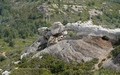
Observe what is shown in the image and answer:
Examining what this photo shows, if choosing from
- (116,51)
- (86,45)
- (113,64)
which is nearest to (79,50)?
(86,45)

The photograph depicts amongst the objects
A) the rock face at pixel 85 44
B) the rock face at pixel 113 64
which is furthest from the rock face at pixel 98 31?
the rock face at pixel 113 64

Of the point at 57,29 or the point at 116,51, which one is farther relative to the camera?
the point at 57,29

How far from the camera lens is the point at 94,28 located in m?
64.8

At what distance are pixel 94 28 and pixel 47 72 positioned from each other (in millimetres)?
14553

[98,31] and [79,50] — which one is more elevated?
[98,31]

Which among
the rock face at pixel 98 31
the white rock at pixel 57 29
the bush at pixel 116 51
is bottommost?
the white rock at pixel 57 29

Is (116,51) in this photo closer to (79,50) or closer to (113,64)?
(113,64)

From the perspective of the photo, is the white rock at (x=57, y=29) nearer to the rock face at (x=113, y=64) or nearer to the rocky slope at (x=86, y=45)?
the rocky slope at (x=86, y=45)

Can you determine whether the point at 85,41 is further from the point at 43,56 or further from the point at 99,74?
the point at 99,74

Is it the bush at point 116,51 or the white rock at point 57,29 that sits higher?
the bush at point 116,51

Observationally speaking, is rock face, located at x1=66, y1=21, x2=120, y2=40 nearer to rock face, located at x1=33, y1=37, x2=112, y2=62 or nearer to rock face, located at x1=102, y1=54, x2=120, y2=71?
rock face, located at x1=33, y1=37, x2=112, y2=62

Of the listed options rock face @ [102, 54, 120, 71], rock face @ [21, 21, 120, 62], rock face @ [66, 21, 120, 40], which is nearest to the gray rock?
rock face @ [21, 21, 120, 62]

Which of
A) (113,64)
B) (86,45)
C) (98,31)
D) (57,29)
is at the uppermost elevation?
(98,31)

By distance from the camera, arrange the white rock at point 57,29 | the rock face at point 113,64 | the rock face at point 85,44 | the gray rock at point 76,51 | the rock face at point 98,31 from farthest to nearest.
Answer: the white rock at point 57,29
the rock face at point 98,31
the rock face at point 85,44
the gray rock at point 76,51
the rock face at point 113,64
